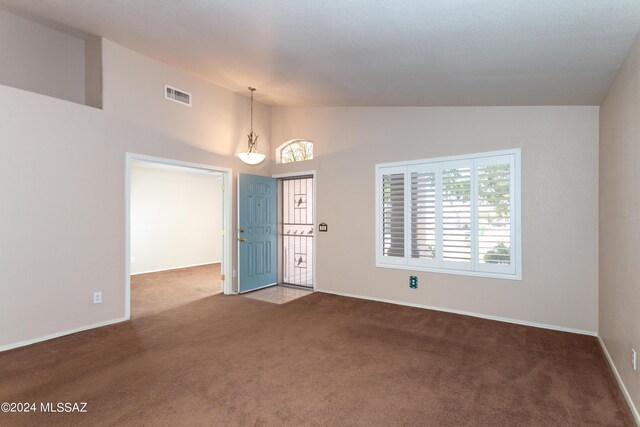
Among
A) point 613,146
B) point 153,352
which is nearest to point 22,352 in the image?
point 153,352

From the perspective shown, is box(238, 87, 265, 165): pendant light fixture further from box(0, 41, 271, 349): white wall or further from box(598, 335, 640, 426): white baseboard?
box(598, 335, 640, 426): white baseboard

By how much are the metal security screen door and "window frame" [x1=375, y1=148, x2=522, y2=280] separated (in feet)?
4.63

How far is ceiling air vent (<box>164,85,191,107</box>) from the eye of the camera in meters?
4.38

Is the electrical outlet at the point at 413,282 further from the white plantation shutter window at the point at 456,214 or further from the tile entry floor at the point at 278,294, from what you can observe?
the tile entry floor at the point at 278,294

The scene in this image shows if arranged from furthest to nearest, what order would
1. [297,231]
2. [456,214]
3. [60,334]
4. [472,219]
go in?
[297,231] → [456,214] → [472,219] → [60,334]

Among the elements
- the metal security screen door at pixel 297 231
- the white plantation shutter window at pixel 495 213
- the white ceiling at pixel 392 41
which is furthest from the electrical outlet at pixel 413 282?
the white ceiling at pixel 392 41

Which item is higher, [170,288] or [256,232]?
[256,232]

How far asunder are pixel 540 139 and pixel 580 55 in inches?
60.7

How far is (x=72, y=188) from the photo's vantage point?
3523 mm

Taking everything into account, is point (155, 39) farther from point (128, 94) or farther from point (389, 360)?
point (389, 360)

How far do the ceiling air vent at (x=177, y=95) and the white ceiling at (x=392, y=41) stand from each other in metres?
0.35

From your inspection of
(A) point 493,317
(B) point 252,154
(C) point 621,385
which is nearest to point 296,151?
(B) point 252,154

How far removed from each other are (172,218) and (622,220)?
8067 millimetres

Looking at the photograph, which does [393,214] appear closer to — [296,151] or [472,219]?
[472,219]
